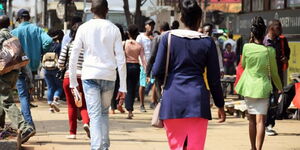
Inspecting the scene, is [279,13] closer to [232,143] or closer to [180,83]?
[232,143]

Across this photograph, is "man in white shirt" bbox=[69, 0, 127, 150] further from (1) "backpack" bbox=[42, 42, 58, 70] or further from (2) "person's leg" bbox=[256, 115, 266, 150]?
(1) "backpack" bbox=[42, 42, 58, 70]

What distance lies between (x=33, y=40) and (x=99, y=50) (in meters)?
6.21

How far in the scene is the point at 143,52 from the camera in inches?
627

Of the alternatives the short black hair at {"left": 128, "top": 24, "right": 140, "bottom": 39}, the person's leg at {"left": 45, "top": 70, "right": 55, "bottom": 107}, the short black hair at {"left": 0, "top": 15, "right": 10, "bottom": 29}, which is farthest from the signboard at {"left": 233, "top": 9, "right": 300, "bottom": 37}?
the short black hair at {"left": 0, "top": 15, "right": 10, "bottom": 29}

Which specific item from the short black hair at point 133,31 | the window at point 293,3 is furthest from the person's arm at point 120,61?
the window at point 293,3

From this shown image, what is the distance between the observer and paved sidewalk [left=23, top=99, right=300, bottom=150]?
1116 cm

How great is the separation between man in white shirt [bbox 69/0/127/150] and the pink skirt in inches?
77.1

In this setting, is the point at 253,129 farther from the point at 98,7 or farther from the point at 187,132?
the point at 187,132

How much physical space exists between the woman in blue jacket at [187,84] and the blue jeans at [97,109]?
1.90 metres

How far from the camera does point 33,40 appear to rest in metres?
14.8

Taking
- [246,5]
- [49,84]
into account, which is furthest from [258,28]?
[246,5]

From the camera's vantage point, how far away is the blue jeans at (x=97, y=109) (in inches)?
341

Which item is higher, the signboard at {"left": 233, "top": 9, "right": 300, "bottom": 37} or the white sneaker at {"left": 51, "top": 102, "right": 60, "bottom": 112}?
the signboard at {"left": 233, "top": 9, "right": 300, "bottom": 37}

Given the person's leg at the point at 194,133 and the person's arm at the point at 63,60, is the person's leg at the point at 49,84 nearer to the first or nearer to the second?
the person's arm at the point at 63,60
